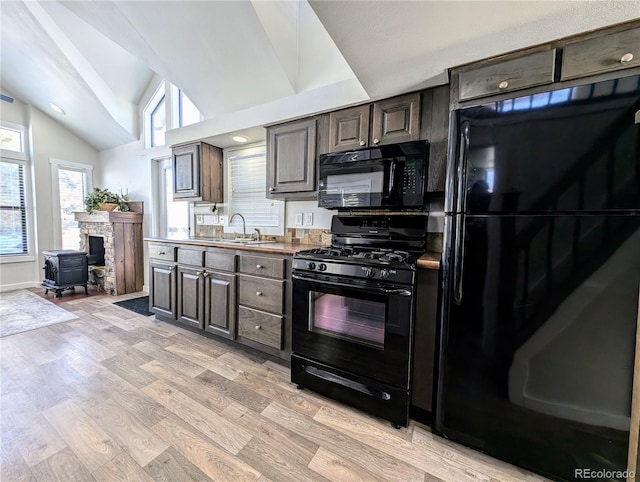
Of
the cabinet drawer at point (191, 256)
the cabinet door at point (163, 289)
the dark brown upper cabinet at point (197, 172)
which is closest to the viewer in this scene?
the cabinet drawer at point (191, 256)

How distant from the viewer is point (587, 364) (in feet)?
3.63

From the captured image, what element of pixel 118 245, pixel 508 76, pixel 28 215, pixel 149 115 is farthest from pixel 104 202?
pixel 508 76

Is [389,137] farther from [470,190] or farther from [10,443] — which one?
[10,443]

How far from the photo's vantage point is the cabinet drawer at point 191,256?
2.47 m

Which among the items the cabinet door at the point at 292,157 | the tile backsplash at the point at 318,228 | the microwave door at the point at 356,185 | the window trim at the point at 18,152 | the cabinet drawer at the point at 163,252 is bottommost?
the cabinet drawer at the point at 163,252

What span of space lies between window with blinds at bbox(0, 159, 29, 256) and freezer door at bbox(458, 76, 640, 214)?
6397 millimetres

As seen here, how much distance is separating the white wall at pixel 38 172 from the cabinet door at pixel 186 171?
314cm

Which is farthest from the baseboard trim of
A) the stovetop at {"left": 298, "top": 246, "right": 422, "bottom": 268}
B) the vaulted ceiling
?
the stovetop at {"left": 298, "top": 246, "right": 422, "bottom": 268}

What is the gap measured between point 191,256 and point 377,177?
1.94m

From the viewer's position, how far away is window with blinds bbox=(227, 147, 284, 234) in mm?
2859

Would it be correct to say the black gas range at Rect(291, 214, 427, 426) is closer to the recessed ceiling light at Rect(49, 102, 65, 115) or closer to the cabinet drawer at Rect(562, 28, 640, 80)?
the cabinet drawer at Rect(562, 28, 640, 80)

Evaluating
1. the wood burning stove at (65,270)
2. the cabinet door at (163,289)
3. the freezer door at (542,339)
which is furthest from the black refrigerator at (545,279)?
the wood burning stove at (65,270)

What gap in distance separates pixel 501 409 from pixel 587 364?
1.39 ft

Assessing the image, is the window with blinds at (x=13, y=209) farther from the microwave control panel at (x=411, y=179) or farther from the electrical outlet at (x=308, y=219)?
the microwave control panel at (x=411, y=179)
